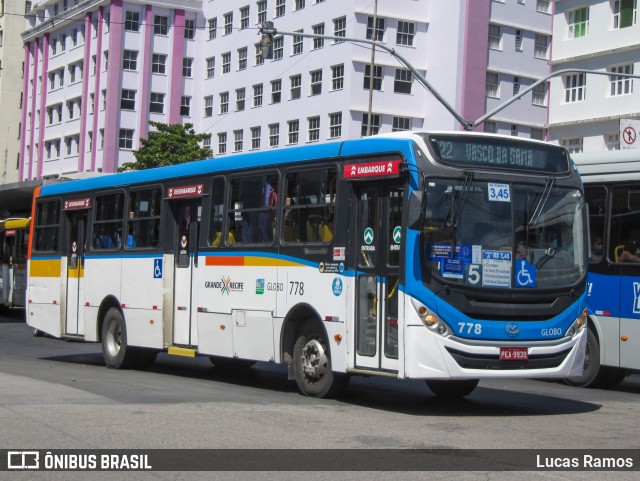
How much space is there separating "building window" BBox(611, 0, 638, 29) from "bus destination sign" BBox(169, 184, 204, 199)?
3803 cm

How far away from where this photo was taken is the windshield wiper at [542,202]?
42.8 feet

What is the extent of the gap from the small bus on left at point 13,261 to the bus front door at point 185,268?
65.7 ft

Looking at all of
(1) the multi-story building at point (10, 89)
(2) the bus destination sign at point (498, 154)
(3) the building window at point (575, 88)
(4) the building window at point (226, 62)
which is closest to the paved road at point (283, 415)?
(2) the bus destination sign at point (498, 154)

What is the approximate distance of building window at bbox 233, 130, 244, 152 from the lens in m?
75.4

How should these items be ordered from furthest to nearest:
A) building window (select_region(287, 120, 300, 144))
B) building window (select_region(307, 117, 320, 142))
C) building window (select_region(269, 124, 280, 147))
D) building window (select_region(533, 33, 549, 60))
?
building window (select_region(533, 33, 549, 60)) < building window (select_region(269, 124, 280, 147)) < building window (select_region(287, 120, 300, 144)) < building window (select_region(307, 117, 320, 142))

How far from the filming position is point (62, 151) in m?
89.3

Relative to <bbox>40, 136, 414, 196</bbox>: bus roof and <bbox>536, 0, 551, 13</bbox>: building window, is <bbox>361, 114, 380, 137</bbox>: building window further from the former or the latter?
<bbox>40, 136, 414, 196</bbox>: bus roof

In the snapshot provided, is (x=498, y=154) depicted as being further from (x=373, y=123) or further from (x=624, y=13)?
(x=373, y=123)

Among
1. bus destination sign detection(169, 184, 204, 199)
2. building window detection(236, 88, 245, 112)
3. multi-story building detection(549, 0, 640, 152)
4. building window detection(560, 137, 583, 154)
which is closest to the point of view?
bus destination sign detection(169, 184, 204, 199)

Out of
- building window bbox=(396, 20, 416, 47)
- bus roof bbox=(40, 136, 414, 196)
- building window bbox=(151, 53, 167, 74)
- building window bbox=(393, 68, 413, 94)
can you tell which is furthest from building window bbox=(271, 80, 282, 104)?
bus roof bbox=(40, 136, 414, 196)

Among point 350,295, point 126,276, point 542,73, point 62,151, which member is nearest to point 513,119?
point 542,73

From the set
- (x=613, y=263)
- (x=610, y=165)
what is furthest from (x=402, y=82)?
(x=613, y=263)

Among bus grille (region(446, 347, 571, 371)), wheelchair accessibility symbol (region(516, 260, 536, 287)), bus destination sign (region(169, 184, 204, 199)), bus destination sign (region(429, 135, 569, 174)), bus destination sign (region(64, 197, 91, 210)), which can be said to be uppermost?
bus destination sign (region(429, 135, 569, 174))

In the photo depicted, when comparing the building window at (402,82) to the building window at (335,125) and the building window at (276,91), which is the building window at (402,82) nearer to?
the building window at (335,125)
